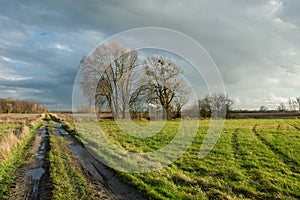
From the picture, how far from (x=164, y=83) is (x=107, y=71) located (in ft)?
36.8

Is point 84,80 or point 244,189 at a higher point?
point 84,80

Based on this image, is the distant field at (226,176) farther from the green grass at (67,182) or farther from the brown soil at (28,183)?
the brown soil at (28,183)

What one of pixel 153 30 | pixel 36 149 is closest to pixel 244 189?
pixel 153 30

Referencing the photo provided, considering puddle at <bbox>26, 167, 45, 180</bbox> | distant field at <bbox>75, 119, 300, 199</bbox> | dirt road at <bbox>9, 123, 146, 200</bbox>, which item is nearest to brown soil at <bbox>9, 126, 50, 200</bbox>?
dirt road at <bbox>9, 123, 146, 200</bbox>

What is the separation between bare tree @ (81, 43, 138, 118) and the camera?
93.4 feet

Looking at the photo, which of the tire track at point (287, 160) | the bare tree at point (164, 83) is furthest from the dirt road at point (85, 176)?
the bare tree at point (164, 83)

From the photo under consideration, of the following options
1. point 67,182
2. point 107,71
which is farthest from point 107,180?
point 107,71

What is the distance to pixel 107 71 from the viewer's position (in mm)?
30844

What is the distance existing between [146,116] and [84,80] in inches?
505

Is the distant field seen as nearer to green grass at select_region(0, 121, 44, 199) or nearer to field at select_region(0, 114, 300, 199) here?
field at select_region(0, 114, 300, 199)

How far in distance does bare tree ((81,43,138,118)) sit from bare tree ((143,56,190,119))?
3964 mm

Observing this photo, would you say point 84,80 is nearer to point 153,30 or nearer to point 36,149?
point 36,149

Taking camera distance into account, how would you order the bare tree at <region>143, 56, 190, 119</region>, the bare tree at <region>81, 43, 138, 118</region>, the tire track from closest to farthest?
the tire track
the bare tree at <region>143, 56, 190, 119</region>
the bare tree at <region>81, 43, 138, 118</region>

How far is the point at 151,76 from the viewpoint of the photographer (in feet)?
76.6
